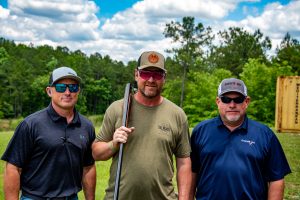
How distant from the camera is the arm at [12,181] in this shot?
3.89 metres

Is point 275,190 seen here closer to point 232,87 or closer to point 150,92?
point 232,87

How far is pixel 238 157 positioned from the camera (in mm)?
3871

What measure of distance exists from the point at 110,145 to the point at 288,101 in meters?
15.5

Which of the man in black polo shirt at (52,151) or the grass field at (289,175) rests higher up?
the man in black polo shirt at (52,151)

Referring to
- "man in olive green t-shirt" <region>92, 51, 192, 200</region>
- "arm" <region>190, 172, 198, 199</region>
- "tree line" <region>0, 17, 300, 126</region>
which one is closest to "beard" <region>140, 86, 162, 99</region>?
"man in olive green t-shirt" <region>92, 51, 192, 200</region>

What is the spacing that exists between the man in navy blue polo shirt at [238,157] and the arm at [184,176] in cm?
11

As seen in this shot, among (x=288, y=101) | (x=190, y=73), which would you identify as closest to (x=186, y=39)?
(x=190, y=73)

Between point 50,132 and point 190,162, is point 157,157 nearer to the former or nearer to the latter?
point 190,162

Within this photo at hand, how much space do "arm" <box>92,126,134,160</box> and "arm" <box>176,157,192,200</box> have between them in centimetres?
64

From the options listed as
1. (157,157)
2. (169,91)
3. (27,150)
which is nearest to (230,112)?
(157,157)

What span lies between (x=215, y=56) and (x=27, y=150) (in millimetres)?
57113

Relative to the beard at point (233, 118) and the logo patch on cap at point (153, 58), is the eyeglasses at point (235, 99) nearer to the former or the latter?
the beard at point (233, 118)

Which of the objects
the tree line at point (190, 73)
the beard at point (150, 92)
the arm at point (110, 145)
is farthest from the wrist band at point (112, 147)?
the tree line at point (190, 73)

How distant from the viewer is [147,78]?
158 inches
